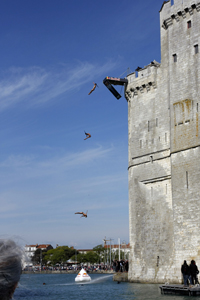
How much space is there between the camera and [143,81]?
30.3 meters

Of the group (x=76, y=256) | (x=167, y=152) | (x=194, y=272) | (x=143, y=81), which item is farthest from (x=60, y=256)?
(x=194, y=272)

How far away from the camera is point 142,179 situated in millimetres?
28984

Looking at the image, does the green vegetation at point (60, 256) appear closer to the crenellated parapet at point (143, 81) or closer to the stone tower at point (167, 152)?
the stone tower at point (167, 152)

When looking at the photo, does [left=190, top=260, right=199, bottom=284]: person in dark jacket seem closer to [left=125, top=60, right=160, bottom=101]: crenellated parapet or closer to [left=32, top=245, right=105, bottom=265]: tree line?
[left=125, top=60, right=160, bottom=101]: crenellated parapet

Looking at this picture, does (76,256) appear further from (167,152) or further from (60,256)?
(167,152)

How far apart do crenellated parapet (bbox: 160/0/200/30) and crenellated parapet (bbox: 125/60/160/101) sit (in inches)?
127

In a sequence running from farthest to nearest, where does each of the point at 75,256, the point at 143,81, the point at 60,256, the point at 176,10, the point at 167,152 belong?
the point at 60,256 → the point at 75,256 → the point at 143,81 → the point at 176,10 → the point at 167,152

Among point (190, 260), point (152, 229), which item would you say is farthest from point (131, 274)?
point (190, 260)

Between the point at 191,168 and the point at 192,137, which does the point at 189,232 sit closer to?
the point at 191,168

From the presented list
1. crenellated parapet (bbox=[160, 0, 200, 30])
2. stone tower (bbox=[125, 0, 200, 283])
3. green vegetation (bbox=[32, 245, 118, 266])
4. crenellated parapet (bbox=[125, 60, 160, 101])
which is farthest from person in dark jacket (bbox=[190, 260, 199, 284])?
green vegetation (bbox=[32, 245, 118, 266])

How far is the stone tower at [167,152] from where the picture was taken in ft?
80.9

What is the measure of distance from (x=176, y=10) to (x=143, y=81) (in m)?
5.65

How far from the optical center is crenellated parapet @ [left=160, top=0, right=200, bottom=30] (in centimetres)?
2675

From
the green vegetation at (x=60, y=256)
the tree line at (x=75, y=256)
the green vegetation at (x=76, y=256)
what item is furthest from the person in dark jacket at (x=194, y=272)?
the green vegetation at (x=60, y=256)
